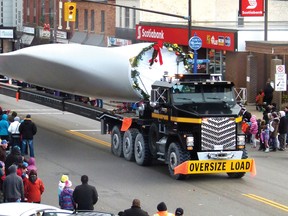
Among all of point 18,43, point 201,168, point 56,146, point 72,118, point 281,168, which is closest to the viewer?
point 201,168

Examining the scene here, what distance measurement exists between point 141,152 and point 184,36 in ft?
89.6

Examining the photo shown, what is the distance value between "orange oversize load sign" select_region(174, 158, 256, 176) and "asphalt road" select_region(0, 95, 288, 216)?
13.8 inches

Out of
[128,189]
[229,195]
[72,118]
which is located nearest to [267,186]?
[229,195]

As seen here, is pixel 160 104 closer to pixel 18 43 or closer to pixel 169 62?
pixel 169 62

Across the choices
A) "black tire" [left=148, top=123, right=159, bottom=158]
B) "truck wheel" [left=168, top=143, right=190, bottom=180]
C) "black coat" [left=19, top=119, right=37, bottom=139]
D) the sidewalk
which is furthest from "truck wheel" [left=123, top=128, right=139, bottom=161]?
the sidewalk

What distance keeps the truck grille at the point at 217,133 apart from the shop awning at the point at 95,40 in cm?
4346

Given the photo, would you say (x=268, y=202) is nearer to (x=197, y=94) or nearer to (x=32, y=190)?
(x=197, y=94)

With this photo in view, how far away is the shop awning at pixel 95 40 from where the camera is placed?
6744 cm

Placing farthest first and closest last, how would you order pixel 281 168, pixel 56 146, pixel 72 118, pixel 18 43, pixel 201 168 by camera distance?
1. pixel 18 43
2. pixel 72 118
3. pixel 56 146
4. pixel 281 168
5. pixel 201 168

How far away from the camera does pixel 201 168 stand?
23938 millimetres

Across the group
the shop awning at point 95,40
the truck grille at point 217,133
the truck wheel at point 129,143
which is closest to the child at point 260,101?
the truck wheel at point 129,143

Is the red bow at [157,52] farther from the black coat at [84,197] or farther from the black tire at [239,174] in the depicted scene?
the black coat at [84,197]

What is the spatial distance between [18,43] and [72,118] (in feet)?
148

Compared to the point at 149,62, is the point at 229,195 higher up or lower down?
lower down
